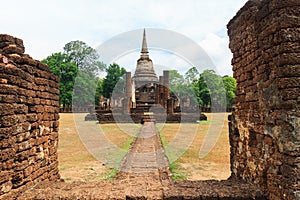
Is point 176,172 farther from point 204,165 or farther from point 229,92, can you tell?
point 229,92

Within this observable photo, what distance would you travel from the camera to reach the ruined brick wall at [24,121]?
3.00 metres

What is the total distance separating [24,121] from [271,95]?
10.7 ft

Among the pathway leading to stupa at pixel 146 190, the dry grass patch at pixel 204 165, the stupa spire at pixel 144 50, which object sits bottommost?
the dry grass patch at pixel 204 165

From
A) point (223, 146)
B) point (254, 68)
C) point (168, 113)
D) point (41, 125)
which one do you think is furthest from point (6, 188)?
point (168, 113)

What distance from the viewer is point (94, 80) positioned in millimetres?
43188

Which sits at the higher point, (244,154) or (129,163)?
(244,154)

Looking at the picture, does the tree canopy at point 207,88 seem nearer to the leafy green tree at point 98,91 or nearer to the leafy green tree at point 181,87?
the leafy green tree at point 181,87

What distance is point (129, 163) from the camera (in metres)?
5.62

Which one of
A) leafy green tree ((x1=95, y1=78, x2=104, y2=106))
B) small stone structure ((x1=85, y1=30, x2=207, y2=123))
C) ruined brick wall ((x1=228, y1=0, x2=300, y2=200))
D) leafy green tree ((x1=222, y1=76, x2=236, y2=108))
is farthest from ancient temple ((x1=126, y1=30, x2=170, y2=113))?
ruined brick wall ((x1=228, y1=0, x2=300, y2=200))

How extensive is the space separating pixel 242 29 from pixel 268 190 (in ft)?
7.70

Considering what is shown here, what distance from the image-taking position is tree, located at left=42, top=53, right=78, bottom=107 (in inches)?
1439

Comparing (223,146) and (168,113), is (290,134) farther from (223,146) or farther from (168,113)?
(168,113)

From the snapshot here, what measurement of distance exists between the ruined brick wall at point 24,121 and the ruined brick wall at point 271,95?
3.21m

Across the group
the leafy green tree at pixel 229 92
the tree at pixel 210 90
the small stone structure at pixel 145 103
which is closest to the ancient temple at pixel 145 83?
the small stone structure at pixel 145 103
